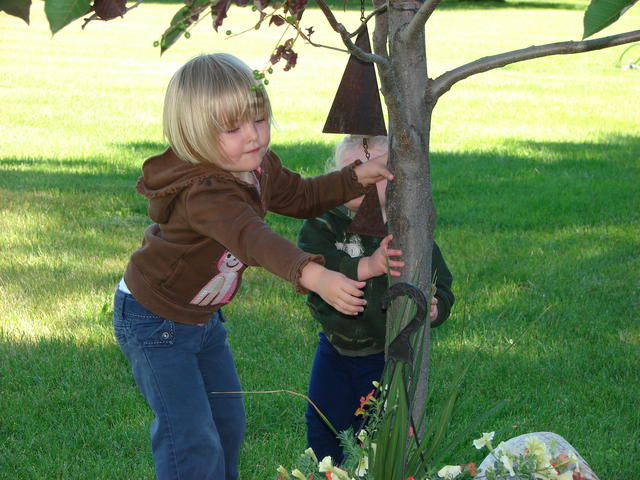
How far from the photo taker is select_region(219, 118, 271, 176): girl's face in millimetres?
2438

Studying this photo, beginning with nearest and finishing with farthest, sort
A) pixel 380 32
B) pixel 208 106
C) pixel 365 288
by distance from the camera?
pixel 380 32 → pixel 208 106 → pixel 365 288

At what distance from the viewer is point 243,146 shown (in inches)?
96.0

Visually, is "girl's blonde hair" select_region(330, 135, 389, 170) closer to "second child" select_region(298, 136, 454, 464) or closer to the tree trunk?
"second child" select_region(298, 136, 454, 464)

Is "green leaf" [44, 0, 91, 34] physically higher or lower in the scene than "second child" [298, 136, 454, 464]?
higher

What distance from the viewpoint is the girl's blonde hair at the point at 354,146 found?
2895 mm

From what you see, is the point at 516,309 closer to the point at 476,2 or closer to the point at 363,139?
the point at 363,139

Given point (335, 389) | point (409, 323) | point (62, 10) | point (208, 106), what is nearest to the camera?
point (62, 10)

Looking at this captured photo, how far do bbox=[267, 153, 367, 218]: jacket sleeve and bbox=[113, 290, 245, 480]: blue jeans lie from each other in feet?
1.47

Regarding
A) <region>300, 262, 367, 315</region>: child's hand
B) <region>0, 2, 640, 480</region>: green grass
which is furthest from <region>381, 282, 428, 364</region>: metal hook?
<region>0, 2, 640, 480</region>: green grass

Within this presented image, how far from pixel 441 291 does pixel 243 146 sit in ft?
2.89

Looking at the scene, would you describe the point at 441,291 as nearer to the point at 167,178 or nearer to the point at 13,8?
the point at 167,178

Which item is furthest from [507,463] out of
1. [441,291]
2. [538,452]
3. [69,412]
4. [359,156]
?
[69,412]

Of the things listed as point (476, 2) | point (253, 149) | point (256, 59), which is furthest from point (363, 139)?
point (476, 2)

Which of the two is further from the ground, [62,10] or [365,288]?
[62,10]
